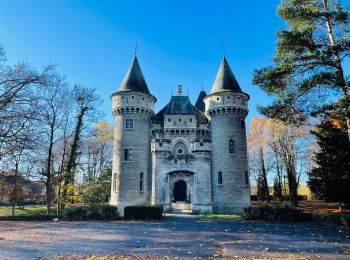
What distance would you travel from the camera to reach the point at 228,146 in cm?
3070

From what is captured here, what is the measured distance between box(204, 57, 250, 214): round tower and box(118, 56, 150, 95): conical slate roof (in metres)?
7.49

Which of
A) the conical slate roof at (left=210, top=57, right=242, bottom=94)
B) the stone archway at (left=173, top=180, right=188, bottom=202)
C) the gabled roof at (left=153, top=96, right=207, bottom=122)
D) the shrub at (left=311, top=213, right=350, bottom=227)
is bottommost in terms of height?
the shrub at (left=311, top=213, right=350, bottom=227)

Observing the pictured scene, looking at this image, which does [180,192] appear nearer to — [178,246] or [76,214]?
[76,214]

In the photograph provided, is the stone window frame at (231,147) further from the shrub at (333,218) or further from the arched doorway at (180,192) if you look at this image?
the shrub at (333,218)

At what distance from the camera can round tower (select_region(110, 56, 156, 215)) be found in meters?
29.9

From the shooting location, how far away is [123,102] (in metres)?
31.8

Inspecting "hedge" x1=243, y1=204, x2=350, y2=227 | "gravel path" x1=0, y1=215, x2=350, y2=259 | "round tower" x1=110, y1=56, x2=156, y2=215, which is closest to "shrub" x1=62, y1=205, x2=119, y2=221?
"round tower" x1=110, y1=56, x2=156, y2=215

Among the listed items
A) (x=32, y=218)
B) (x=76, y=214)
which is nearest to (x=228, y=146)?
(x=76, y=214)

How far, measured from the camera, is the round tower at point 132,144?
98.2 feet

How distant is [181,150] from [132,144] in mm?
5422

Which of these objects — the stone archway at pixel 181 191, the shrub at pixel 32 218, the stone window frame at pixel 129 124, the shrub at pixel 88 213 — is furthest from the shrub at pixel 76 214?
the stone window frame at pixel 129 124

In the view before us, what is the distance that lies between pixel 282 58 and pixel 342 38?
9.10 ft

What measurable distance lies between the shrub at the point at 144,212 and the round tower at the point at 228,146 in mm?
8513

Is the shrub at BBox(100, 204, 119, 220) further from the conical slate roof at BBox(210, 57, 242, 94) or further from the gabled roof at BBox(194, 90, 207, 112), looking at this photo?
the gabled roof at BBox(194, 90, 207, 112)
